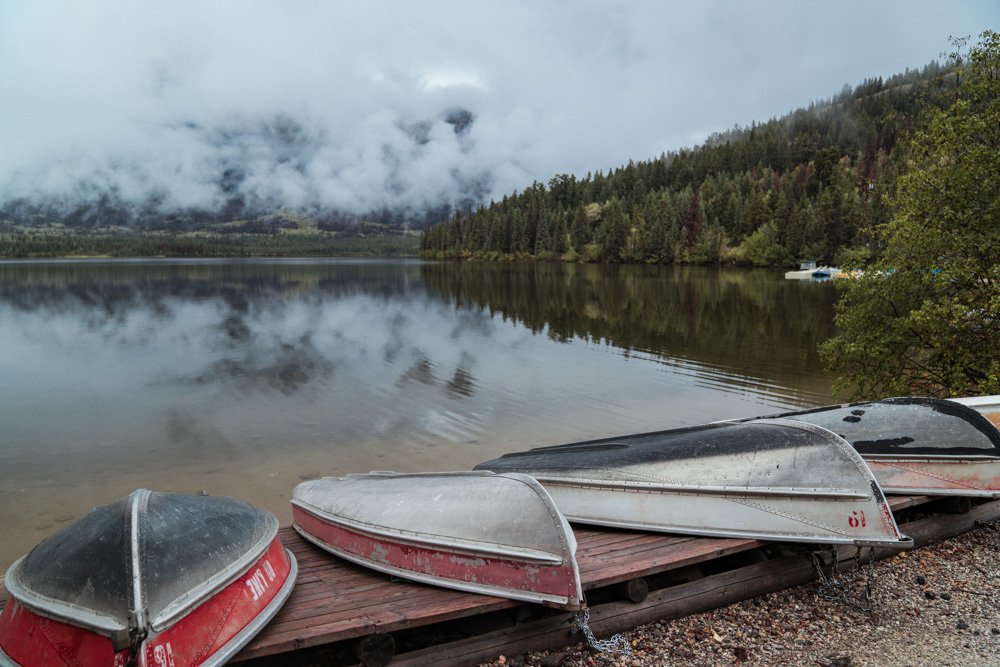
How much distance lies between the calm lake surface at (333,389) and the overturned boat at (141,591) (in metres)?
4.14

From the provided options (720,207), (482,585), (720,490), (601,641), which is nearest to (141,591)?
(482,585)

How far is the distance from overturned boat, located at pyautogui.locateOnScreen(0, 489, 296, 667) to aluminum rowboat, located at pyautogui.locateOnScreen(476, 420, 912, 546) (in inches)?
116

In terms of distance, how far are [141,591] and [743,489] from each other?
4.67 metres

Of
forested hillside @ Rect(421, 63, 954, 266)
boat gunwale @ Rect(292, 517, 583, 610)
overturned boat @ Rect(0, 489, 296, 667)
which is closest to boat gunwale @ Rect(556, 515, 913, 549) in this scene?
boat gunwale @ Rect(292, 517, 583, 610)

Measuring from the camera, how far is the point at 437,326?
93.0 ft

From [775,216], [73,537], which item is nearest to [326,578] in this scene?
[73,537]

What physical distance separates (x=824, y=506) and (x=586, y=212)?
135299mm

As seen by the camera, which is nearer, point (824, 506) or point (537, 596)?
point (537, 596)

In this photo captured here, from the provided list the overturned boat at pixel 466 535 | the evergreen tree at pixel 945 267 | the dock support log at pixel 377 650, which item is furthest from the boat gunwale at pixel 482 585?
the evergreen tree at pixel 945 267

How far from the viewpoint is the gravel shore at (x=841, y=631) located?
4.26m

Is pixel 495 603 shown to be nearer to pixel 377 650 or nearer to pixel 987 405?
pixel 377 650

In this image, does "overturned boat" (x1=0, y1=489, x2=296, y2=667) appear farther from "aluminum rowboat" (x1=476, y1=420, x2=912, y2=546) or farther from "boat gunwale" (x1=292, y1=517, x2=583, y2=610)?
"aluminum rowboat" (x1=476, y1=420, x2=912, y2=546)

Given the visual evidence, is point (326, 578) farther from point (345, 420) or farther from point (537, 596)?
point (345, 420)

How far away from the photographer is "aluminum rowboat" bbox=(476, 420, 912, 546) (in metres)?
4.82
